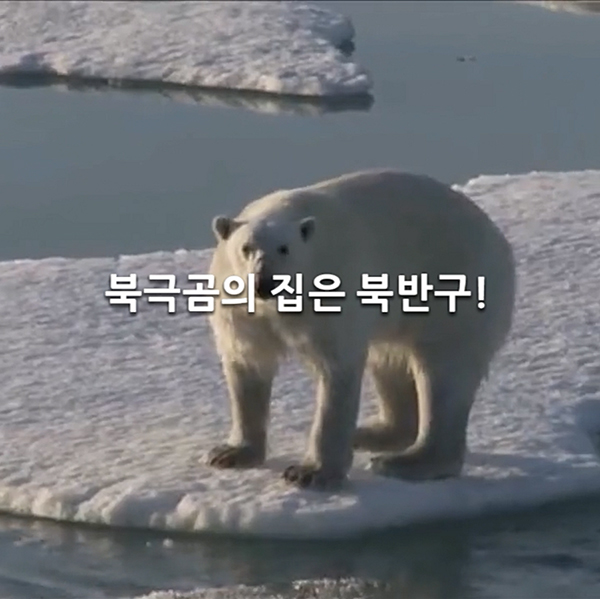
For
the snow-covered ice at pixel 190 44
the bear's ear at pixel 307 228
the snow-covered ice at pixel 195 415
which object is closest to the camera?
the bear's ear at pixel 307 228

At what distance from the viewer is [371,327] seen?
4.62m

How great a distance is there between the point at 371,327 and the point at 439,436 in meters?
0.40

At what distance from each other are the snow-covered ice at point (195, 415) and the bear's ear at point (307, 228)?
28.7 inches

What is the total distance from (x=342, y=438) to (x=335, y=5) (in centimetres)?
1062

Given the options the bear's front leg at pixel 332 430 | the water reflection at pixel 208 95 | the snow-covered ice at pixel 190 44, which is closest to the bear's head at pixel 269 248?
the bear's front leg at pixel 332 430

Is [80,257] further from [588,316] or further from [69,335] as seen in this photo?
[588,316]

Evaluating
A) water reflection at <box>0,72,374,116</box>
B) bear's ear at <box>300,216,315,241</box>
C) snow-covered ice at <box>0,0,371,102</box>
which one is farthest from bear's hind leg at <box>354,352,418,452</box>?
snow-covered ice at <box>0,0,371,102</box>

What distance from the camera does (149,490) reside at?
4637 millimetres

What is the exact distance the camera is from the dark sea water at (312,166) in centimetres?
432

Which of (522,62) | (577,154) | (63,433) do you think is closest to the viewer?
(63,433)

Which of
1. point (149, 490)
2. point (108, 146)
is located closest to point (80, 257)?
point (108, 146)

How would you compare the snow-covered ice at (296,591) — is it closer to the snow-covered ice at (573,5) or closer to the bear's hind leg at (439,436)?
the bear's hind leg at (439,436)

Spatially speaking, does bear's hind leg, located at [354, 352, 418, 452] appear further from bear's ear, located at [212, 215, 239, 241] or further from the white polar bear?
bear's ear, located at [212, 215, 239, 241]

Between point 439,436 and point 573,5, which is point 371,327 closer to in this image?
point 439,436
